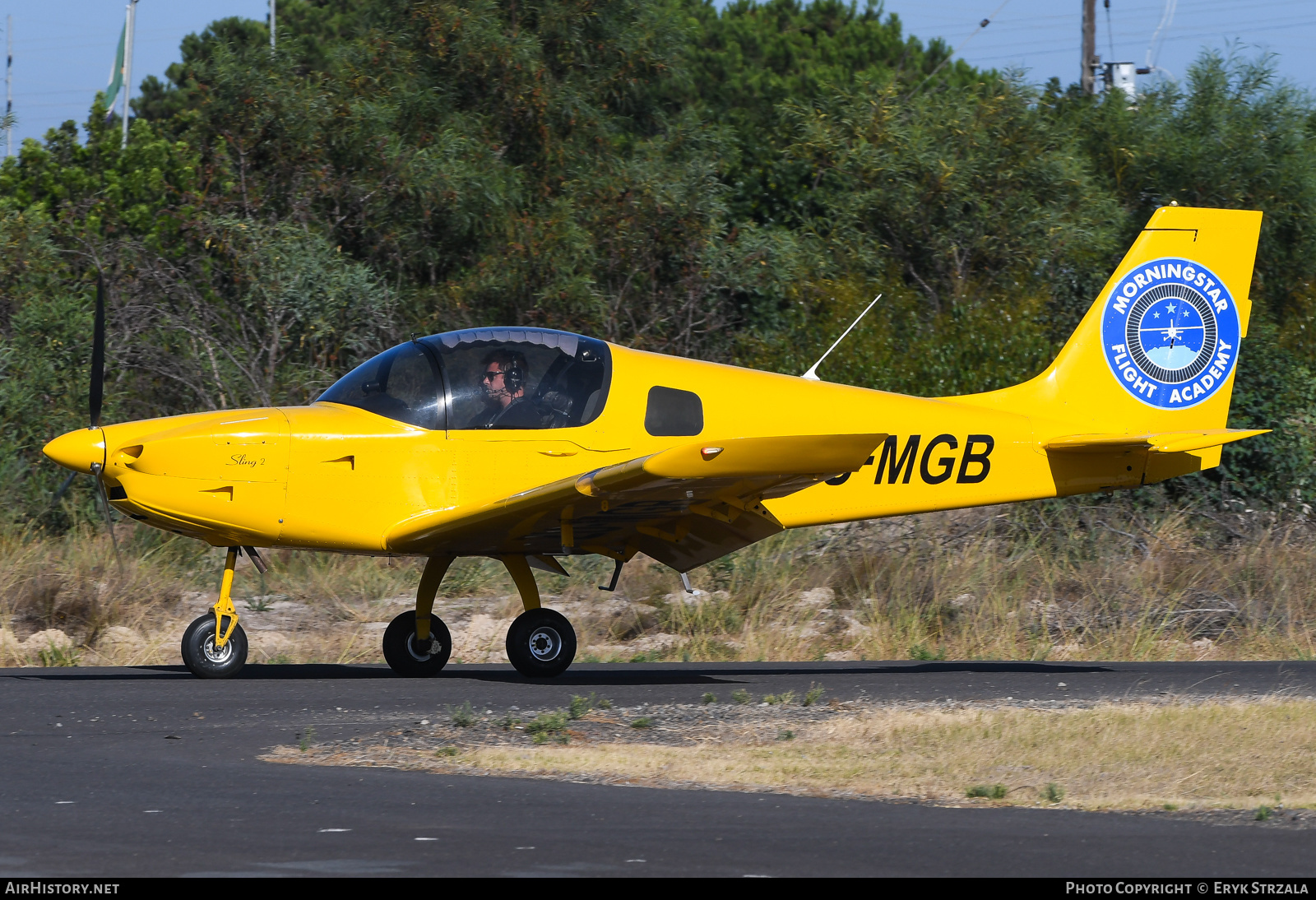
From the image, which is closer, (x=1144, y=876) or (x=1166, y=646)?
(x=1144, y=876)

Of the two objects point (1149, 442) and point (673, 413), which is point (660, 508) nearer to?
point (673, 413)

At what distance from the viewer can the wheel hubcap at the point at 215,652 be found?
9.42 metres

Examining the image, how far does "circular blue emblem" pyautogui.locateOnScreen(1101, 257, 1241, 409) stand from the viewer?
11.2 meters

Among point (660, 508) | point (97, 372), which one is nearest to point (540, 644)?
point (660, 508)

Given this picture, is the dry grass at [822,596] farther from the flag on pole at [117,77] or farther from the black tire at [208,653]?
the flag on pole at [117,77]

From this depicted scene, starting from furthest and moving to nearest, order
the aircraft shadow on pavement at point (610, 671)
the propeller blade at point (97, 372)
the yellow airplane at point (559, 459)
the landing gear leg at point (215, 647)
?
the aircraft shadow on pavement at point (610, 671) → the landing gear leg at point (215, 647) → the propeller blade at point (97, 372) → the yellow airplane at point (559, 459)

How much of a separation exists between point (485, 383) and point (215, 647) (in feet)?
7.87

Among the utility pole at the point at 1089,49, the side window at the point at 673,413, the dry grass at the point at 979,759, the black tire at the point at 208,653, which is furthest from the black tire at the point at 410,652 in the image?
the utility pole at the point at 1089,49

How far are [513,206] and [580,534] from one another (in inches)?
474

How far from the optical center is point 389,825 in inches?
208

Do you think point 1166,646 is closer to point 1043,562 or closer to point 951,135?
point 1043,562

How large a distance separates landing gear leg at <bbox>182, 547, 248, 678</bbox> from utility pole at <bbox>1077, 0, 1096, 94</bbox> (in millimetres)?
23076

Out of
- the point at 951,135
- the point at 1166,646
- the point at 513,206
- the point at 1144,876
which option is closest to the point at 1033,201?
the point at 951,135

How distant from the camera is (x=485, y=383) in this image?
9453mm
